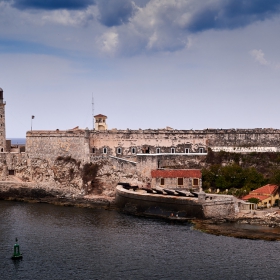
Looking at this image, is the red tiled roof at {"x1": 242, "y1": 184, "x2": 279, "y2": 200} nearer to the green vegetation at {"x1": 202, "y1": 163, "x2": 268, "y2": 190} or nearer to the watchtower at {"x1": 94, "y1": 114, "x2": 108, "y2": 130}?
the green vegetation at {"x1": 202, "y1": 163, "x2": 268, "y2": 190}

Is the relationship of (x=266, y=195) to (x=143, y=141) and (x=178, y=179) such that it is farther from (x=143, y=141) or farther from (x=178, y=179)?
(x=143, y=141)

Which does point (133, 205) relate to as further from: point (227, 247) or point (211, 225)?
point (227, 247)

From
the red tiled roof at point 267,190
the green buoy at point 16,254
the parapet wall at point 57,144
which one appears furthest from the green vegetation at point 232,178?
the green buoy at point 16,254

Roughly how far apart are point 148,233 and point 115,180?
1654 centimetres

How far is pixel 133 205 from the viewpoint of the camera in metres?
48.3

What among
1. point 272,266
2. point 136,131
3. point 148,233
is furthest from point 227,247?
point 136,131

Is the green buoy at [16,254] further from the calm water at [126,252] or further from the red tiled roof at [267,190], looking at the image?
the red tiled roof at [267,190]

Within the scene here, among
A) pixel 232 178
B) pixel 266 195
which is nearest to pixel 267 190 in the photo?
pixel 266 195

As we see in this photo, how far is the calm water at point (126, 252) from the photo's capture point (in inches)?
1209

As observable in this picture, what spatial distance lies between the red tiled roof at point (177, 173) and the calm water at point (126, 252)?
27.8 feet

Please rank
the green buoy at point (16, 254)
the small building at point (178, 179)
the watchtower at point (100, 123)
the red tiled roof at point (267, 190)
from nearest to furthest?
the green buoy at point (16, 254) → the red tiled roof at point (267, 190) → the small building at point (178, 179) → the watchtower at point (100, 123)

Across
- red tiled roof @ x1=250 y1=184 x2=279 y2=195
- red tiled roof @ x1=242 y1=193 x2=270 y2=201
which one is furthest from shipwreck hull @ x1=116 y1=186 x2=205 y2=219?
red tiled roof @ x1=250 y1=184 x2=279 y2=195

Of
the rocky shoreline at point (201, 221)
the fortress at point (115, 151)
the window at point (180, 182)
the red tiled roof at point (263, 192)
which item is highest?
the fortress at point (115, 151)

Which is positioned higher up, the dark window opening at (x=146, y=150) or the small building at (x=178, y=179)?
the dark window opening at (x=146, y=150)
